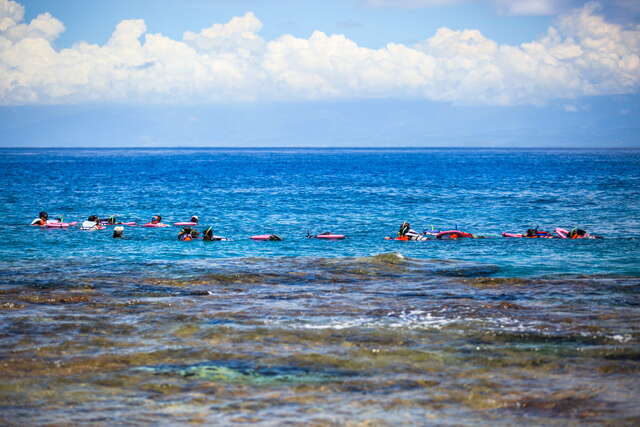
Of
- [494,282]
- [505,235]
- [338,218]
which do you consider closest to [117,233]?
Answer: [338,218]

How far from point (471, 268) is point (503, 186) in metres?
86.6

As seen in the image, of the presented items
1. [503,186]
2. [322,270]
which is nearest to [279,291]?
[322,270]

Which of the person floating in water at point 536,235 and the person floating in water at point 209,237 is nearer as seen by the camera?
the person floating in water at point 209,237

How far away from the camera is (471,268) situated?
38.4 metres

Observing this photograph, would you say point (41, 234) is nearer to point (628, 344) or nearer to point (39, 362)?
point (39, 362)

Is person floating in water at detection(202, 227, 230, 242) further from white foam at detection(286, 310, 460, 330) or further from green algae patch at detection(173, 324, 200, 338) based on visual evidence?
white foam at detection(286, 310, 460, 330)

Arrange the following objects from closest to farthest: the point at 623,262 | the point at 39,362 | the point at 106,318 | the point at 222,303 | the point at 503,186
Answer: the point at 39,362
the point at 106,318
the point at 222,303
the point at 623,262
the point at 503,186

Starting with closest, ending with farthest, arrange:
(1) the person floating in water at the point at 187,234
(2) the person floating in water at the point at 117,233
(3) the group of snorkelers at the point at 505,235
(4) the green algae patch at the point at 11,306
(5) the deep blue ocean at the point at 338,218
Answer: (4) the green algae patch at the point at 11,306 < (5) the deep blue ocean at the point at 338,218 < (3) the group of snorkelers at the point at 505,235 < (1) the person floating in water at the point at 187,234 < (2) the person floating in water at the point at 117,233

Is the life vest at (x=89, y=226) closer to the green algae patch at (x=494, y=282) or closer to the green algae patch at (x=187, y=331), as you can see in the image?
the green algae patch at (x=494, y=282)

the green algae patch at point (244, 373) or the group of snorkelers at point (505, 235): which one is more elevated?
the group of snorkelers at point (505, 235)

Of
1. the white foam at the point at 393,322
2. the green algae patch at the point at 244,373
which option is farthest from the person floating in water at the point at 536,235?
the green algae patch at the point at 244,373

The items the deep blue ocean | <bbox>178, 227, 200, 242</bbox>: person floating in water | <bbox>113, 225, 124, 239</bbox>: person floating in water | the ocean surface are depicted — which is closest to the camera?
the ocean surface

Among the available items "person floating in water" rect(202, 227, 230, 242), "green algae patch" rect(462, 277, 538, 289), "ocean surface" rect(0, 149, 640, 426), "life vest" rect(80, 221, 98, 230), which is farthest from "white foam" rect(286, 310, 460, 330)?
"life vest" rect(80, 221, 98, 230)

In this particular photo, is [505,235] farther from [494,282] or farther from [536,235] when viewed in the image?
[494,282]
